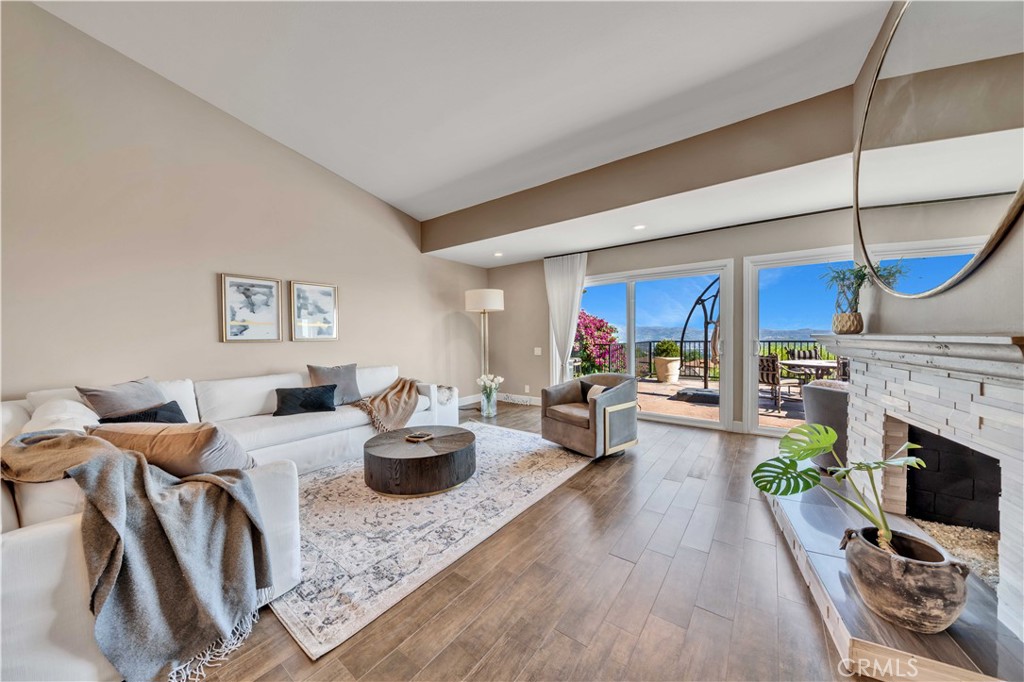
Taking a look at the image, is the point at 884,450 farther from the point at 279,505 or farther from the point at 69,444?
the point at 69,444

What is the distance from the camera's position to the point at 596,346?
5.22m

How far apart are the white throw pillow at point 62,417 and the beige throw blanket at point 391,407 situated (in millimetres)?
1771

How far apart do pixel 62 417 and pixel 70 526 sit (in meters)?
1.21

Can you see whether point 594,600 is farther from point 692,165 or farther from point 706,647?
point 692,165

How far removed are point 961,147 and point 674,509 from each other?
227 cm

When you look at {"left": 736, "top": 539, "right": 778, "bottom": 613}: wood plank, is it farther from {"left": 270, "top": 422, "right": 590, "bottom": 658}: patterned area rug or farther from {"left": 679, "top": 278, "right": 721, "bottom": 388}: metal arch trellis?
{"left": 679, "top": 278, "right": 721, "bottom": 388}: metal arch trellis

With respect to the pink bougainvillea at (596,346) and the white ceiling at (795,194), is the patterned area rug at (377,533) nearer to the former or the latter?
the pink bougainvillea at (596,346)

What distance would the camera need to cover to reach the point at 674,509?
7.68ft

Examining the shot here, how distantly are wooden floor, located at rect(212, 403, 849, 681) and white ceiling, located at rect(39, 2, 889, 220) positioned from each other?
9.74 ft

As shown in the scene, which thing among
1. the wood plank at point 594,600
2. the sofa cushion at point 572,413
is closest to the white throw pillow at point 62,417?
the wood plank at point 594,600

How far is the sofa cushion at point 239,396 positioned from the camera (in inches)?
119

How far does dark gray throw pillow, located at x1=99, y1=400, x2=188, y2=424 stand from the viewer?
7.43 feet

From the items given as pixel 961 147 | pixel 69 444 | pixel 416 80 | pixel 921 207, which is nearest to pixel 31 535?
pixel 69 444

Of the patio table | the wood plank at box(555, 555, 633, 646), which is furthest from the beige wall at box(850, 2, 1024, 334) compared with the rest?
the patio table
